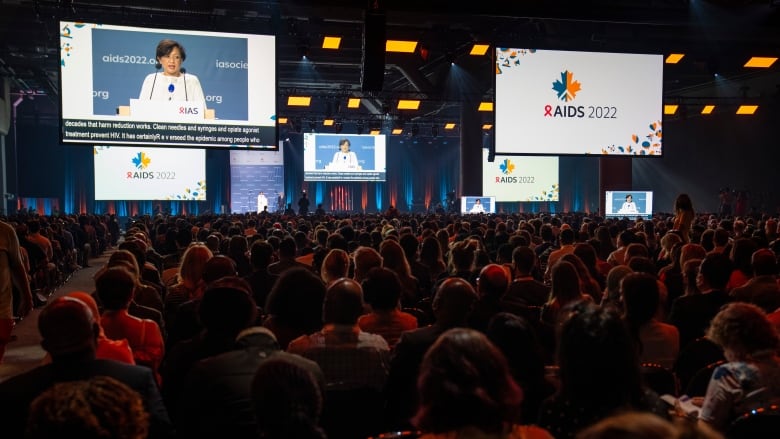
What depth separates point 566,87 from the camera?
13.3 m

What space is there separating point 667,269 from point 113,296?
4.85 meters

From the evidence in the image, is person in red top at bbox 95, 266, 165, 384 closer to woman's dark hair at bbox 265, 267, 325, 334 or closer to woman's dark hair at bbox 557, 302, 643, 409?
woman's dark hair at bbox 265, 267, 325, 334

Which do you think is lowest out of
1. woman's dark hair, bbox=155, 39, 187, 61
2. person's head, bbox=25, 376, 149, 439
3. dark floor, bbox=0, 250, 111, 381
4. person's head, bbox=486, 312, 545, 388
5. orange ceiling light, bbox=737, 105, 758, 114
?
dark floor, bbox=0, 250, 111, 381

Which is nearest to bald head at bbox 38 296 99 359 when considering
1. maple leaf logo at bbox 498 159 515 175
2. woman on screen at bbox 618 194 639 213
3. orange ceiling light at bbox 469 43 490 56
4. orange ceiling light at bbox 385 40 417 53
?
orange ceiling light at bbox 385 40 417 53

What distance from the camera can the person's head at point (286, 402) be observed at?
62.2 inches

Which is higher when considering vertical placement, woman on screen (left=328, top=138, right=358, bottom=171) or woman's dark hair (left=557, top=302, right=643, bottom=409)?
woman on screen (left=328, top=138, right=358, bottom=171)

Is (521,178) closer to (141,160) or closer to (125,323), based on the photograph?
(141,160)

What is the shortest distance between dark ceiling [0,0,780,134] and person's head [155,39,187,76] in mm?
327

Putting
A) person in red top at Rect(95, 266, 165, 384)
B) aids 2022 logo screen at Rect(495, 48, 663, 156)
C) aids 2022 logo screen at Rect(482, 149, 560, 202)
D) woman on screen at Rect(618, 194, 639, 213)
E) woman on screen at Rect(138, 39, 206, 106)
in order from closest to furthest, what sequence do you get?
person in red top at Rect(95, 266, 165, 384) < woman on screen at Rect(138, 39, 206, 106) < aids 2022 logo screen at Rect(495, 48, 663, 156) < woman on screen at Rect(618, 194, 639, 213) < aids 2022 logo screen at Rect(482, 149, 560, 202)

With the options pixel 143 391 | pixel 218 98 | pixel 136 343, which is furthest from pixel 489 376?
pixel 218 98

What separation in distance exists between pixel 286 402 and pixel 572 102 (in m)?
12.6

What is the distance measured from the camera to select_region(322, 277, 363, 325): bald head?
3156 mm

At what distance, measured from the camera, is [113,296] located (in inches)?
144

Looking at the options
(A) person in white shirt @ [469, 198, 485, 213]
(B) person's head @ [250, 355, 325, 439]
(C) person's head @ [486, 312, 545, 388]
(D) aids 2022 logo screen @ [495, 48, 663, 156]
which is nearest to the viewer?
(B) person's head @ [250, 355, 325, 439]
